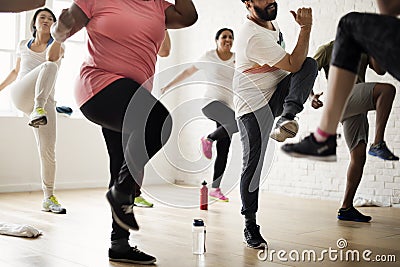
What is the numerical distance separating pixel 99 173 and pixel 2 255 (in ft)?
12.9

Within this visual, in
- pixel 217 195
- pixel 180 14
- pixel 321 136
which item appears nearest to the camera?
pixel 321 136

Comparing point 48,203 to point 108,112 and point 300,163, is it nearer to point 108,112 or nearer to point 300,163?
point 108,112

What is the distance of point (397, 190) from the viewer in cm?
555

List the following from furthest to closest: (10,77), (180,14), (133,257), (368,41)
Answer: (10,77) → (133,257) → (180,14) → (368,41)

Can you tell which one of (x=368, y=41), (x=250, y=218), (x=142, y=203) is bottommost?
(x=142, y=203)

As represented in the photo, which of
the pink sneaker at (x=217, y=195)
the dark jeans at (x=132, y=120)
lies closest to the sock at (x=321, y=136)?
the dark jeans at (x=132, y=120)

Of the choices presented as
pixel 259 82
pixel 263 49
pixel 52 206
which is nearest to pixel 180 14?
pixel 263 49

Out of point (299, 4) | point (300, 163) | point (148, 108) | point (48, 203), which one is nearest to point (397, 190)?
point (300, 163)

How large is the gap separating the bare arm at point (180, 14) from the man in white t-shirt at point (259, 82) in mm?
443

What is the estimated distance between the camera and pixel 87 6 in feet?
8.21

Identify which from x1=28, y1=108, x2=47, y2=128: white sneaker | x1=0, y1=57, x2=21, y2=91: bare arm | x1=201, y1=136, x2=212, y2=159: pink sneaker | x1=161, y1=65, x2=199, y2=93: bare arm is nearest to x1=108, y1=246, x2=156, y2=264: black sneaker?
x1=161, y1=65, x2=199, y2=93: bare arm

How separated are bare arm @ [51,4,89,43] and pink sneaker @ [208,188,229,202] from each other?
315 centimetres

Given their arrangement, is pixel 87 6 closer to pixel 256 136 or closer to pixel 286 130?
pixel 286 130

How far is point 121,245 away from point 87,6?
1183mm
